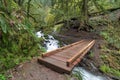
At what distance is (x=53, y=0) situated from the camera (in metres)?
14.6

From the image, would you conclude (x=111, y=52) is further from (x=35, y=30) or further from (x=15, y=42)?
(x=15, y=42)

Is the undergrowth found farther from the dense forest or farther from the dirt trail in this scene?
the dirt trail

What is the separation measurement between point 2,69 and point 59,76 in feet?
6.14

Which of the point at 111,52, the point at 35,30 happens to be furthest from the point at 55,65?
the point at 35,30

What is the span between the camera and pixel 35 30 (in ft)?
37.5

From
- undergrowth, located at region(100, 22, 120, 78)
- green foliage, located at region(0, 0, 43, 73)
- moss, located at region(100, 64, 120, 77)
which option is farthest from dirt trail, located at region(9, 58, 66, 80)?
undergrowth, located at region(100, 22, 120, 78)

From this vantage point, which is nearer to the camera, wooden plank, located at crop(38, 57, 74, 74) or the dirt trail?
the dirt trail

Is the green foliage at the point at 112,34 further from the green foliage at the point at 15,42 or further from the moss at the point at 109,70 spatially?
the green foliage at the point at 15,42

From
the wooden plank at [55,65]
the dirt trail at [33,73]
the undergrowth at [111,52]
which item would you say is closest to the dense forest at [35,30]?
the undergrowth at [111,52]

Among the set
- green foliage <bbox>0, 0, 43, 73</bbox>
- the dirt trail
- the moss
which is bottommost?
the moss

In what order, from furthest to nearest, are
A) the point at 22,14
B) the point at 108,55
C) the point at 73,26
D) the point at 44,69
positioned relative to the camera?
1. the point at 73,26
2. the point at 108,55
3. the point at 22,14
4. the point at 44,69

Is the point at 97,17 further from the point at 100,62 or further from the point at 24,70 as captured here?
the point at 24,70

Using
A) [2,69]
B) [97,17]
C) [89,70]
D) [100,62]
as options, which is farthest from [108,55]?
[97,17]

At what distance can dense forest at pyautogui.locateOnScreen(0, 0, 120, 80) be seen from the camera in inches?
230
